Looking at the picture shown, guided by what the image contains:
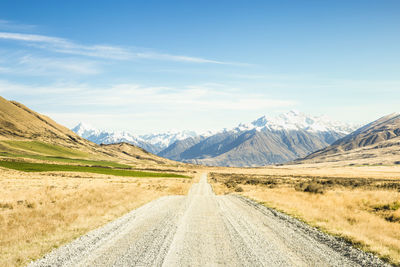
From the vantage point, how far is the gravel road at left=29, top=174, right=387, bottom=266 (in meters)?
9.70

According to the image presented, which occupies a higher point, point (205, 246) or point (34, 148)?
point (34, 148)

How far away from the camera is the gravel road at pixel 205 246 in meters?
9.70

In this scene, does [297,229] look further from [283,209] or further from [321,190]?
[321,190]

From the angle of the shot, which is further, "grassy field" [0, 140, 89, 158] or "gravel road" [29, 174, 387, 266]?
"grassy field" [0, 140, 89, 158]

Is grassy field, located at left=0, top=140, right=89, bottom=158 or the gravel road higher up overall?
grassy field, located at left=0, top=140, right=89, bottom=158

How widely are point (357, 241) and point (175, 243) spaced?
325 inches

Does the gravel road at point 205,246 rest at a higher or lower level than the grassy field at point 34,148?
lower

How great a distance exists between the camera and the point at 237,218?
18.5 m

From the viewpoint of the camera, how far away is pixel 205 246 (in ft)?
38.3

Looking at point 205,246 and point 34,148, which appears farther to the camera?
point 34,148

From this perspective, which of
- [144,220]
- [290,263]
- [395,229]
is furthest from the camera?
[144,220]

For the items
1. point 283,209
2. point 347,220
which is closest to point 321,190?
point 283,209

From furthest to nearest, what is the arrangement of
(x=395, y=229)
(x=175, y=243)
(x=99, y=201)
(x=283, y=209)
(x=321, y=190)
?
(x=321, y=190) → (x=99, y=201) → (x=283, y=209) → (x=395, y=229) → (x=175, y=243)

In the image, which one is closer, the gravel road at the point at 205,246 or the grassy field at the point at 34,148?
the gravel road at the point at 205,246
